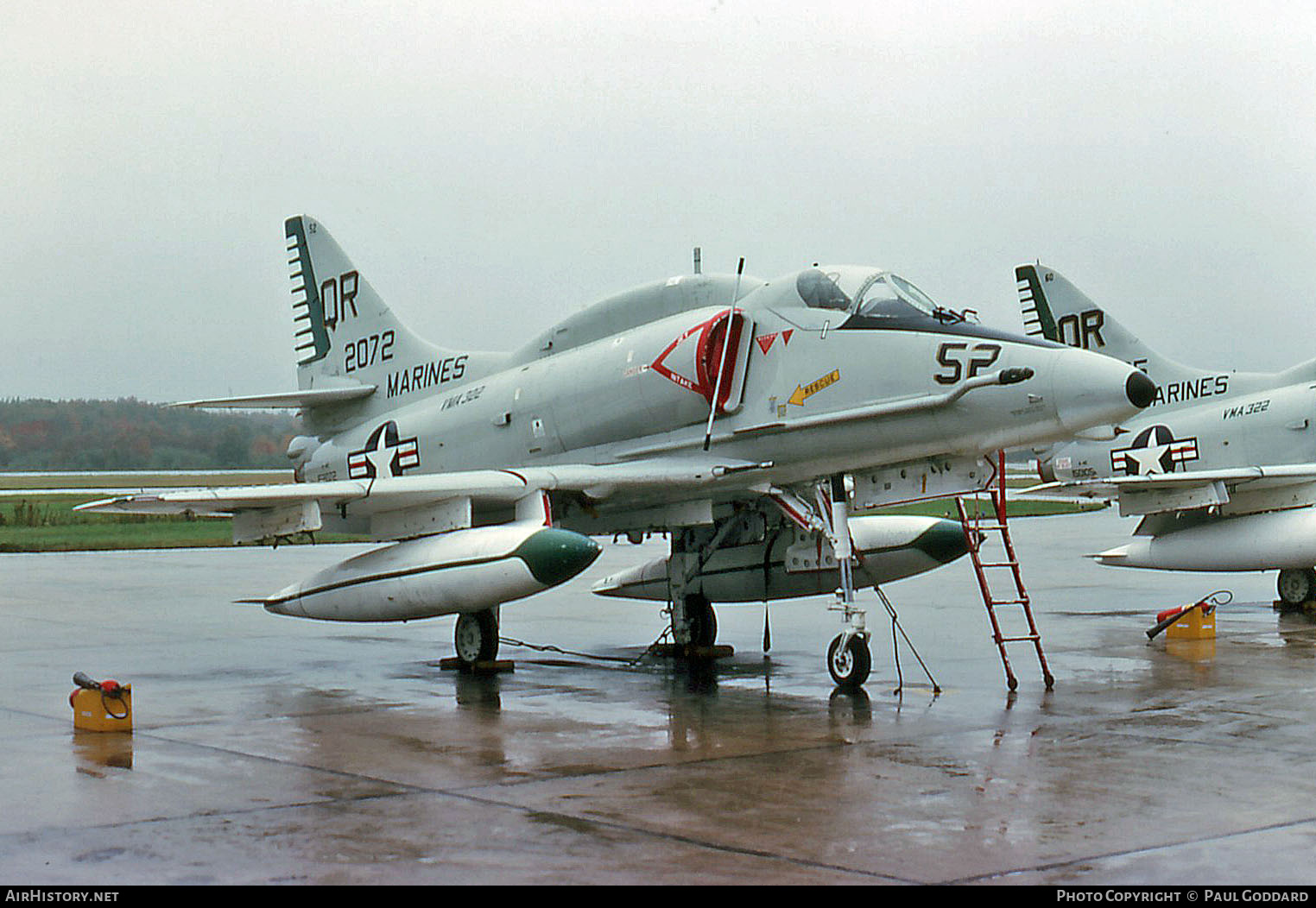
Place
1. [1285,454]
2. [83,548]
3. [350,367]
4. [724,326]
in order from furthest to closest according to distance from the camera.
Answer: [83,548] < [1285,454] < [350,367] < [724,326]

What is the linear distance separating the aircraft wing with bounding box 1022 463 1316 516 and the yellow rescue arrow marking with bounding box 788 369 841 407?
17.1 feet

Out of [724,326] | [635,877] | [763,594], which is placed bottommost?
[635,877]

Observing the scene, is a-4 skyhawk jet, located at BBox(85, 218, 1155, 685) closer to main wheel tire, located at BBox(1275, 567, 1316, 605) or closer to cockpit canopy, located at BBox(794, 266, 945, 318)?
cockpit canopy, located at BBox(794, 266, 945, 318)

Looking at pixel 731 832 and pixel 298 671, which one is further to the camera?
pixel 298 671

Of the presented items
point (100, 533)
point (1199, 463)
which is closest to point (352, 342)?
point (1199, 463)

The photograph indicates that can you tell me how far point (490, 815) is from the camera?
676cm

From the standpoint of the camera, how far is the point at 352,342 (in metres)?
16.4

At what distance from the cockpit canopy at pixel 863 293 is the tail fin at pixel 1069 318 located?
10.2 meters

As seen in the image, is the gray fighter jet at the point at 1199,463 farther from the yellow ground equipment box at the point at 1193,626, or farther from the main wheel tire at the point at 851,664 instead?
the main wheel tire at the point at 851,664

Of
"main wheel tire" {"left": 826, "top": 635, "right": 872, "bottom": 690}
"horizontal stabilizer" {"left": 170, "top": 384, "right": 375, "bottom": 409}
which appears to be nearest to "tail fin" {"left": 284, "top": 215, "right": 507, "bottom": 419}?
"horizontal stabilizer" {"left": 170, "top": 384, "right": 375, "bottom": 409}

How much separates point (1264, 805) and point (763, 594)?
741 cm

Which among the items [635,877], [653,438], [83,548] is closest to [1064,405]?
[653,438]

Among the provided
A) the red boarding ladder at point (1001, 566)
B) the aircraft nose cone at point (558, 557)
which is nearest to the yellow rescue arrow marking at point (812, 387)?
the red boarding ladder at point (1001, 566)

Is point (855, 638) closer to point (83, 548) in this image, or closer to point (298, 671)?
point (298, 671)
